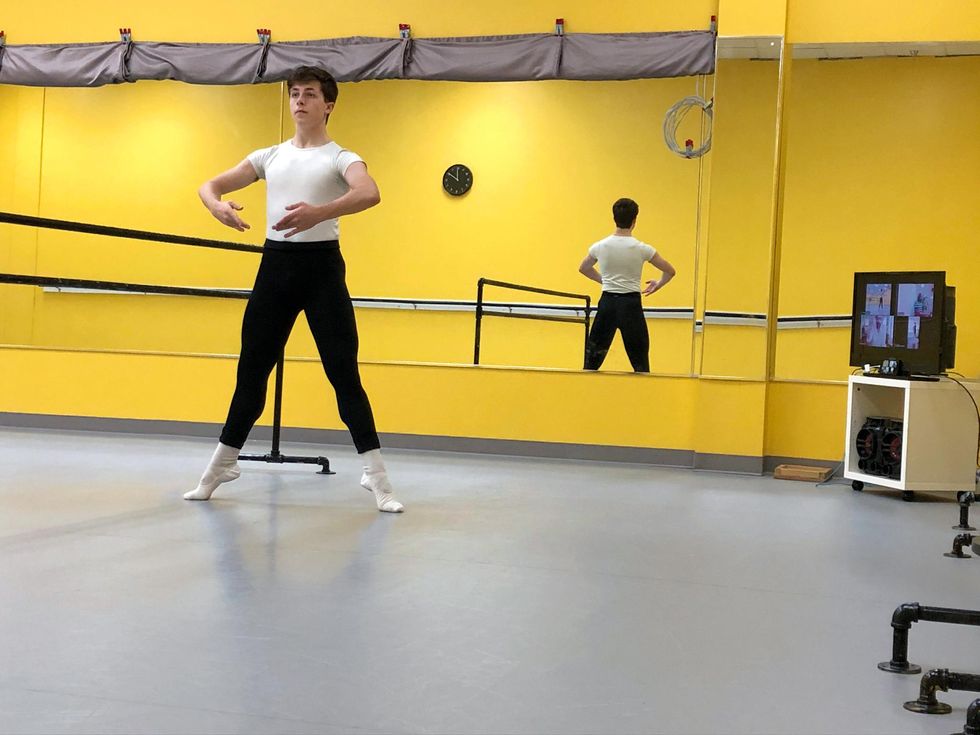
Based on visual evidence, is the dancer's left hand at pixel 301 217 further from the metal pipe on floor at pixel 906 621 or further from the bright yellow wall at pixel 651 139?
the bright yellow wall at pixel 651 139

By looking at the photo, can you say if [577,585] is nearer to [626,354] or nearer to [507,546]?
[507,546]

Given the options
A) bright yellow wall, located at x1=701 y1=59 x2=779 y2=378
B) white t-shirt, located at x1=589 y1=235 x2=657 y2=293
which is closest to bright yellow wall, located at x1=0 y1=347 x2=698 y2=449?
bright yellow wall, located at x1=701 y1=59 x2=779 y2=378

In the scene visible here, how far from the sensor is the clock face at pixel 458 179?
7.92m

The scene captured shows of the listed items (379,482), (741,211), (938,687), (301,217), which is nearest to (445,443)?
(741,211)

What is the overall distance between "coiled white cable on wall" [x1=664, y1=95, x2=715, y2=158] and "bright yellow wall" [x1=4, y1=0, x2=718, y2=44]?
49 cm

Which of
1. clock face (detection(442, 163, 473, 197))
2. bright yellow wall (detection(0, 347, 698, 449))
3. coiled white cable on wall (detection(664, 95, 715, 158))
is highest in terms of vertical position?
coiled white cable on wall (detection(664, 95, 715, 158))

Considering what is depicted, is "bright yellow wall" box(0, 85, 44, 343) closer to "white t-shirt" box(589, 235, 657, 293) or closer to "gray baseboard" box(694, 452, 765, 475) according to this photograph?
"white t-shirt" box(589, 235, 657, 293)

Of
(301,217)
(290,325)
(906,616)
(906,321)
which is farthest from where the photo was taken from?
(906,321)

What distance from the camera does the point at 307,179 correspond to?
3758 mm

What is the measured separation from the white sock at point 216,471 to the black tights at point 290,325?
4 centimetres

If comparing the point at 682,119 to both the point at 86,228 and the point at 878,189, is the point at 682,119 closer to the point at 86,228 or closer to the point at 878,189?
the point at 878,189

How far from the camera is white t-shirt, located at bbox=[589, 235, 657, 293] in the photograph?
6734 mm

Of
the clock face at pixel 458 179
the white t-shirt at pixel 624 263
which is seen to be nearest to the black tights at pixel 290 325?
the white t-shirt at pixel 624 263

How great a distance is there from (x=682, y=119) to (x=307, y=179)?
3.67m
